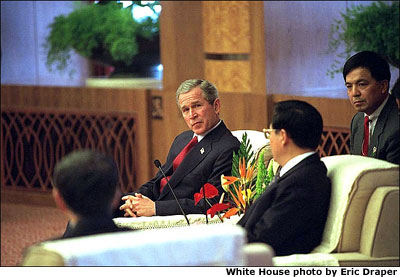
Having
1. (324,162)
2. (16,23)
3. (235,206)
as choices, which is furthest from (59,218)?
(324,162)

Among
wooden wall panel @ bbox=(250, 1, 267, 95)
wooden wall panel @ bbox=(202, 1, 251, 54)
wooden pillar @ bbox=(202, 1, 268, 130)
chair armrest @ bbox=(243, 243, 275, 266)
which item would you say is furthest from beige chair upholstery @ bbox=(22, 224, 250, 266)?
wooden wall panel @ bbox=(202, 1, 251, 54)

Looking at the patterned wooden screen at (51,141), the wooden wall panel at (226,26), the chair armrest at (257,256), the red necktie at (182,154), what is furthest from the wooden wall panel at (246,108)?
the chair armrest at (257,256)

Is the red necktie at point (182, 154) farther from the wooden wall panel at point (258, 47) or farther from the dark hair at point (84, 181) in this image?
the wooden wall panel at point (258, 47)

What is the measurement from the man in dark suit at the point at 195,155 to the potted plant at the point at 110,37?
3249 mm

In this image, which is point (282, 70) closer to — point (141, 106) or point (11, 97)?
point (141, 106)

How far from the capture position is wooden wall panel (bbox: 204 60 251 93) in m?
5.34

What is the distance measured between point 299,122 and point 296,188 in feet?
0.58

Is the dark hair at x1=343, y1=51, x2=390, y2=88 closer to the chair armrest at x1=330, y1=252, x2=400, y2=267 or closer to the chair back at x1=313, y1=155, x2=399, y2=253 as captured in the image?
the chair back at x1=313, y1=155, x2=399, y2=253

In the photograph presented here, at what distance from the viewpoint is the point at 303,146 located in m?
2.28

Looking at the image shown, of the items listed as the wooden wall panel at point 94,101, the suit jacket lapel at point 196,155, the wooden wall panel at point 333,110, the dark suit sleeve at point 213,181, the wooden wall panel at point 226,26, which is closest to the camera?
the dark suit sleeve at point 213,181

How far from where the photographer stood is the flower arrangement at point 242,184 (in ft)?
8.55

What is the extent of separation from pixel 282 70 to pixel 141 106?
1223 millimetres

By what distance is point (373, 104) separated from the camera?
238 cm

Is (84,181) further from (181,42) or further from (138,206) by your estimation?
(181,42)
